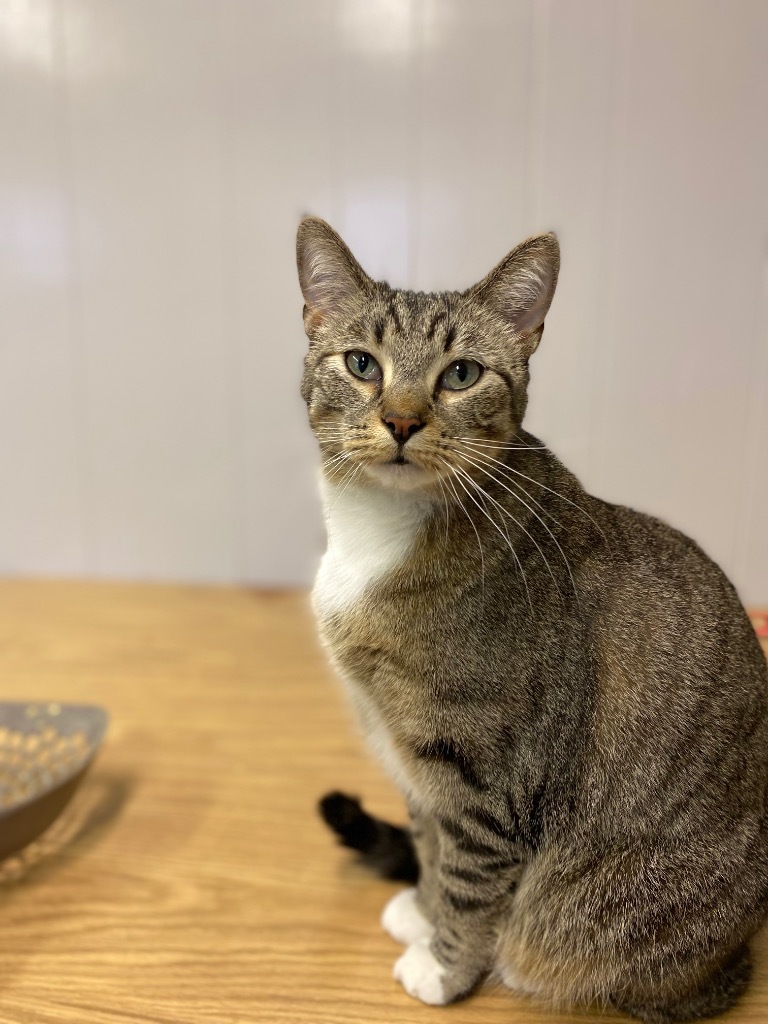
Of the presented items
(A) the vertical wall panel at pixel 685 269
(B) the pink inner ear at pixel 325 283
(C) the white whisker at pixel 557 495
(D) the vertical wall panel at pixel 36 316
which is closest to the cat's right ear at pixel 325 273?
(B) the pink inner ear at pixel 325 283

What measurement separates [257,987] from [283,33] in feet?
4.53

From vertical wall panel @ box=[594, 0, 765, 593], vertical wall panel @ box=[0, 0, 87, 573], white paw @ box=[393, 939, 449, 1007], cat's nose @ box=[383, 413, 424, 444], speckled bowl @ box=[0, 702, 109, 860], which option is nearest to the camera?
cat's nose @ box=[383, 413, 424, 444]

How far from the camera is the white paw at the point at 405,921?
0.84 meters

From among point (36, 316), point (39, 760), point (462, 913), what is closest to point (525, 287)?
point (462, 913)

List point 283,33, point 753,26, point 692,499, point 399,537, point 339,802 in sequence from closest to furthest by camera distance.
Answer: point 399,537, point 339,802, point 753,26, point 283,33, point 692,499

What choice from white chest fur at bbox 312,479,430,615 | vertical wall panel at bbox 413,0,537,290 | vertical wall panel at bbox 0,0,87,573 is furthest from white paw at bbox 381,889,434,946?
vertical wall panel at bbox 0,0,87,573

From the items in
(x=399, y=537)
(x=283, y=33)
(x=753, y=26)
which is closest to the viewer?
(x=399, y=537)

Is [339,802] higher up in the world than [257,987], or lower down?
higher up

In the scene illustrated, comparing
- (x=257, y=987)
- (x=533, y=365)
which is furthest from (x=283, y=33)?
(x=257, y=987)

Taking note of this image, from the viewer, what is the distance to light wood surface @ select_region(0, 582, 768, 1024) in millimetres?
773

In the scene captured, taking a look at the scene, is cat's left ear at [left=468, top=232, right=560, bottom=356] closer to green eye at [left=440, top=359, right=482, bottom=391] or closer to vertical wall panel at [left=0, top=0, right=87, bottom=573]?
green eye at [left=440, top=359, right=482, bottom=391]

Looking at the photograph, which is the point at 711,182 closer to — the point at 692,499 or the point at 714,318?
the point at 714,318

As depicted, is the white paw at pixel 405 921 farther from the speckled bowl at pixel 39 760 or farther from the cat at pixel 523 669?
the speckled bowl at pixel 39 760

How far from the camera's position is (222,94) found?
1.37 meters
